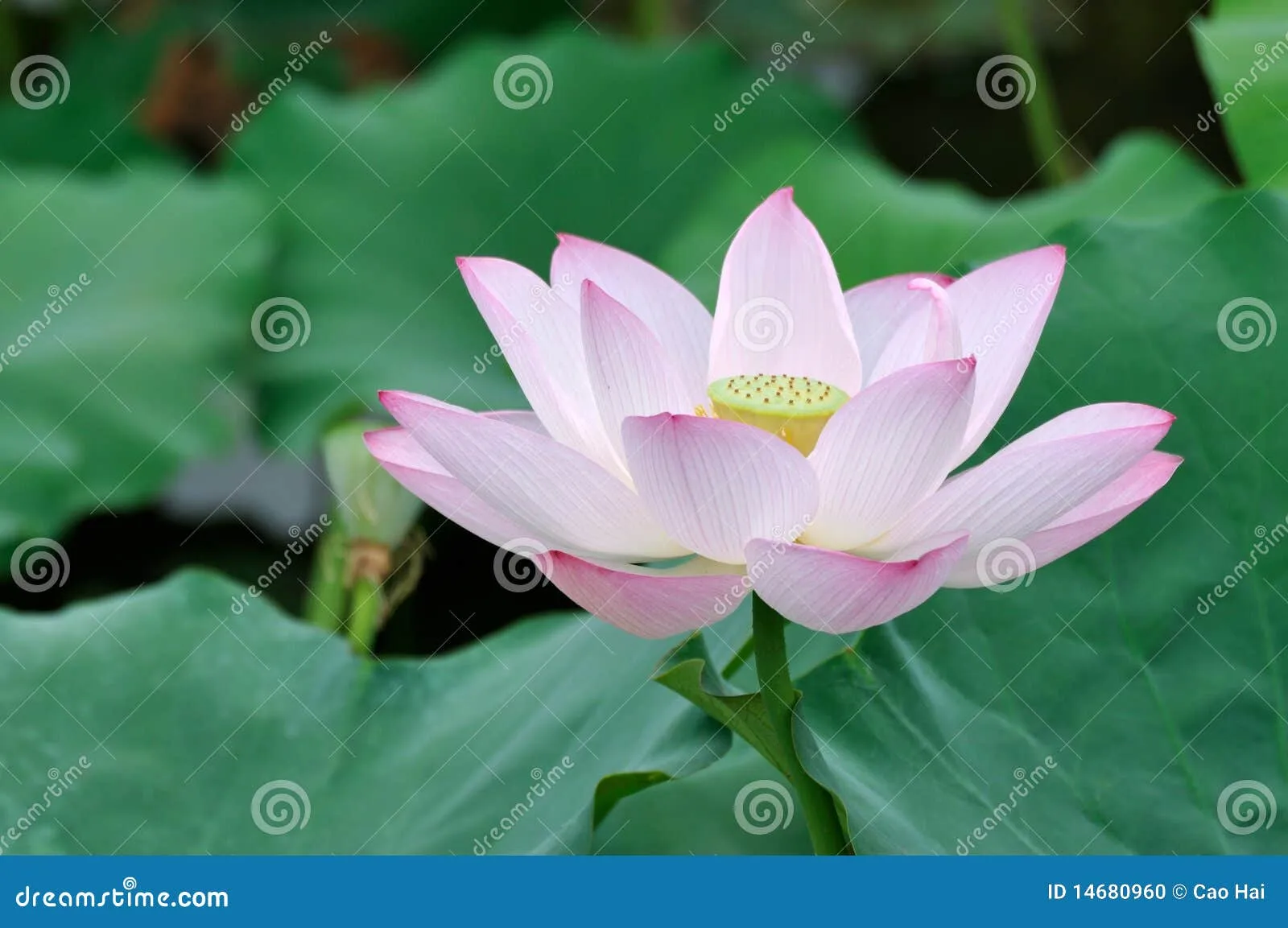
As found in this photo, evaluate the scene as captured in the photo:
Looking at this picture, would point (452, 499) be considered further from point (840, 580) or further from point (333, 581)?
point (333, 581)

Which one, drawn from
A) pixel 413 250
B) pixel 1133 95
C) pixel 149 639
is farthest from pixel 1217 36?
pixel 1133 95

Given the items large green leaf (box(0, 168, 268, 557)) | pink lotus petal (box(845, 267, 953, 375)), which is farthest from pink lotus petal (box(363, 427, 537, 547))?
large green leaf (box(0, 168, 268, 557))

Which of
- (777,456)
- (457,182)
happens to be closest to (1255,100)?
(777,456)

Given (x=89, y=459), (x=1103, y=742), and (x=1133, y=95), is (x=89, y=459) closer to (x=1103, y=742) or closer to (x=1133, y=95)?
(x=1103, y=742)

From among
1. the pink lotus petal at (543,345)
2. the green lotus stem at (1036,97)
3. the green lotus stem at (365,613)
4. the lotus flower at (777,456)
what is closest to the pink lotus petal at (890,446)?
the lotus flower at (777,456)

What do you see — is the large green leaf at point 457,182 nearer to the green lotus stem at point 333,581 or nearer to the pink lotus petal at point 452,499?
the green lotus stem at point 333,581

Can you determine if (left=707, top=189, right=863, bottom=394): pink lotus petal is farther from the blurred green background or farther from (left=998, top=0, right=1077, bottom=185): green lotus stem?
(left=998, top=0, right=1077, bottom=185): green lotus stem
